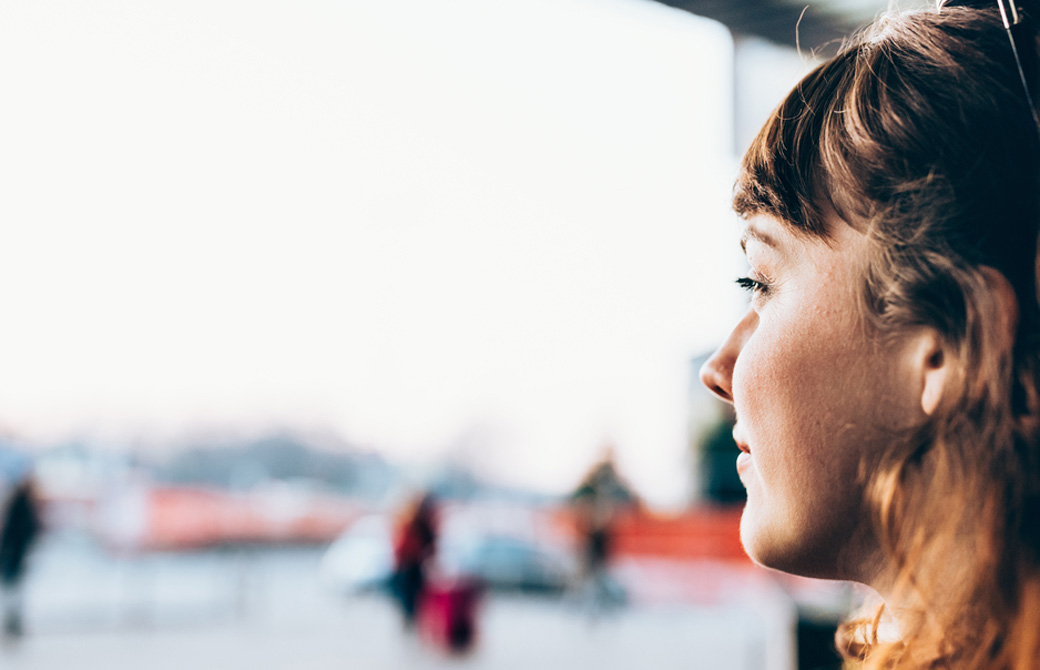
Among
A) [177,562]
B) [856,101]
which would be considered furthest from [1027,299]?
[177,562]

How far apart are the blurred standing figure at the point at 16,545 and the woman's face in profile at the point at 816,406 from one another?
1106 centimetres

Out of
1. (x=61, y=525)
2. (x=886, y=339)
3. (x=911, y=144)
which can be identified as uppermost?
(x=911, y=144)

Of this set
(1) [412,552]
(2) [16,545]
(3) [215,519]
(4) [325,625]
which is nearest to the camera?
(2) [16,545]

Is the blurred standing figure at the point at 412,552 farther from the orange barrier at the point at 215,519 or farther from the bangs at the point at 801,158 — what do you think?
the bangs at the point at 801,158

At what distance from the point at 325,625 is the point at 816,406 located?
1296 centimetres

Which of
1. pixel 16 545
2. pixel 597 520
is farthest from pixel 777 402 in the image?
pixel 597 520

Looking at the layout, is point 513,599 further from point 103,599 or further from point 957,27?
point 957,27

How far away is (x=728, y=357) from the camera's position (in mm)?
1146

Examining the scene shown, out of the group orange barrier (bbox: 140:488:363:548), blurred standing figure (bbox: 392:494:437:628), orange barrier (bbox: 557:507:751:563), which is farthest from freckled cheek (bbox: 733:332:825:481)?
orange barrier (bbox: 140:488:363:548)

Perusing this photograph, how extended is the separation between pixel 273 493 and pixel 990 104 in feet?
80.2

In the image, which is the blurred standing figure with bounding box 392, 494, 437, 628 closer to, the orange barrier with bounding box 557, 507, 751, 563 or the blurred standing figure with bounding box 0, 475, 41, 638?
the blurred standing figure with bounding box 0, 475, 41, 638

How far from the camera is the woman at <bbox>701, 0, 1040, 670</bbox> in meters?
0.91

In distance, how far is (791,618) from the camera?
5766 mm

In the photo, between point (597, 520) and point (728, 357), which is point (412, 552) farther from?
point (728, 357)
